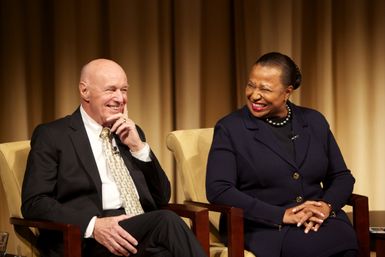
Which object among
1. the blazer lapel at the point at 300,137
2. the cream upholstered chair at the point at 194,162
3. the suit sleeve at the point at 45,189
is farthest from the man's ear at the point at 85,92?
the blazer lapel at the point at 300,137

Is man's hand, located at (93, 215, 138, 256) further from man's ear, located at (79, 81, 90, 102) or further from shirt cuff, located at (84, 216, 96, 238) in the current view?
man's ear, located at (79, 81, 90, 102)

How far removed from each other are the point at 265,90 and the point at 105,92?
0.75 meters

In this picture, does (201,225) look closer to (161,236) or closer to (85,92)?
(161,236)

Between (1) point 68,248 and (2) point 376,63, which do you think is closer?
(1) point 68,248

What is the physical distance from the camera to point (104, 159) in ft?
11.1

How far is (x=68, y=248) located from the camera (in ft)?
9.65

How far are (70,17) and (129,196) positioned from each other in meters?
1.68

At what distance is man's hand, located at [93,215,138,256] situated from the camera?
3.05 meters

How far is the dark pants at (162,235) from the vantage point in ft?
9.85

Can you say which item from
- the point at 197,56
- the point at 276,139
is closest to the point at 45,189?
the point at 276,139

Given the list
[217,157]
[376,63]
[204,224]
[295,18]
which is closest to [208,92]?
[295,18]

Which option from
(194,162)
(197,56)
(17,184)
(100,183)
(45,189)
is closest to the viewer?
(45,189)

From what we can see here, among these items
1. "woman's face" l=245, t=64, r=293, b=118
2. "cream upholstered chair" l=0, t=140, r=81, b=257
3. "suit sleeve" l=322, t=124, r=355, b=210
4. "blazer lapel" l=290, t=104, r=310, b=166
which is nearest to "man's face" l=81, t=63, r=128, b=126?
"cream upholstered chair" l=0, t=140, r=81, b=257

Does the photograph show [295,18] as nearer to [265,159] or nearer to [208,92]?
[208,92]
